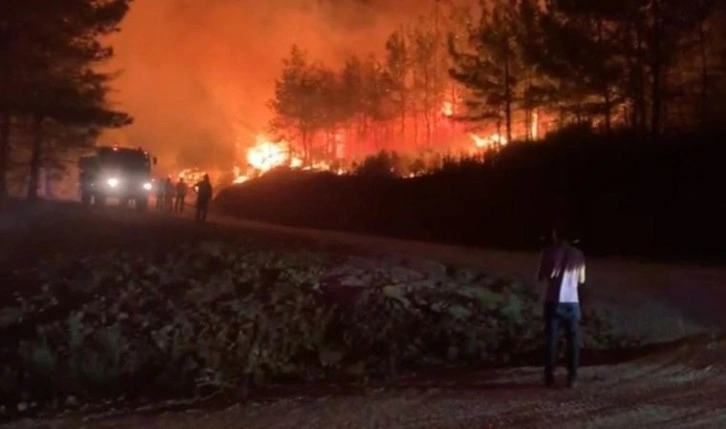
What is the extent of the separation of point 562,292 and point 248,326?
8.74 meters

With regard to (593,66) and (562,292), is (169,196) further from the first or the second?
(562,292)

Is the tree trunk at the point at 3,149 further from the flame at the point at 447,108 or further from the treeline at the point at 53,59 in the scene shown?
the flame at the point at 447,108

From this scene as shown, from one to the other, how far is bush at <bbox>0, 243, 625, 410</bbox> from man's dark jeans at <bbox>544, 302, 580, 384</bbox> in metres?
3.46

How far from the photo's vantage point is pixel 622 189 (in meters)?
34.1

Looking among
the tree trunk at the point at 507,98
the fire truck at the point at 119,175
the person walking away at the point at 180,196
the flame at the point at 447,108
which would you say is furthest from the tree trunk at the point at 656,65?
the flame at the point at 447,108

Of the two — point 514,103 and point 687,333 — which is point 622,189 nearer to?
point 687,333

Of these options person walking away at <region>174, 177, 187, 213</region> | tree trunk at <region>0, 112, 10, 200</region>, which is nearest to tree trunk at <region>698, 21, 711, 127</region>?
person walking away at <region>174, 177, 187, 213</region>

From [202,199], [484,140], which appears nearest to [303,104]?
[484,140]

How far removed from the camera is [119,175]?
149 ft

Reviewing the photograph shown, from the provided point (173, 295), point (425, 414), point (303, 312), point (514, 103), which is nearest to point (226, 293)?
point (173, 295)

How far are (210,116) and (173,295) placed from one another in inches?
3715

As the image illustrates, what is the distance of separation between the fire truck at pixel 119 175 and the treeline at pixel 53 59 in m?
1.46

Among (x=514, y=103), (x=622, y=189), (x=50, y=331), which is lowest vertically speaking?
(x=50, y=331)

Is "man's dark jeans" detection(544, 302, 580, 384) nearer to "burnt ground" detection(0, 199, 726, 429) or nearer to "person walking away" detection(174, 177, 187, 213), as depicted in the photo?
"burnt ground" detection(0, 199, 726, 429)
